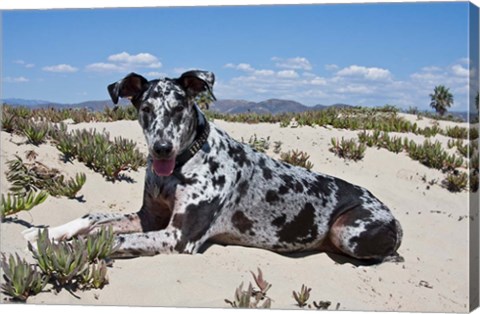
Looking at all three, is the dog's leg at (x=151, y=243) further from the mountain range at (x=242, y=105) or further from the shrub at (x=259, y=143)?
the shrub at (x=259, y=143)

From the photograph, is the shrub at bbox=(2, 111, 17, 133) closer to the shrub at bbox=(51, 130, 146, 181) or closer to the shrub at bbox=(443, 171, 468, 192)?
the shrub at bbox=(51, 130, 146, 181)

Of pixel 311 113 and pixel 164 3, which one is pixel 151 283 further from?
pixel 311 113

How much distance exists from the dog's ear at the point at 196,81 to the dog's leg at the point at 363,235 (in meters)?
1.79

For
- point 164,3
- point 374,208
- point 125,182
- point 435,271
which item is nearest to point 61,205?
point 125,182

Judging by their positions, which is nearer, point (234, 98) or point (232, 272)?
point (232, 272)

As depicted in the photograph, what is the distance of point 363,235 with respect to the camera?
6.06 m

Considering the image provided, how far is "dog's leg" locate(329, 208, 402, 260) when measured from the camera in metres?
6.06

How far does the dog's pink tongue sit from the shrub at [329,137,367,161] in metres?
3.35

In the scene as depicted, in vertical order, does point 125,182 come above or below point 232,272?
above

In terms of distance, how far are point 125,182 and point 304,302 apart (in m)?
2.98

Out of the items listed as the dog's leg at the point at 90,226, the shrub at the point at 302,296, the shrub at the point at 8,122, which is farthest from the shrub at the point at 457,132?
the shrub at the point at 8,122

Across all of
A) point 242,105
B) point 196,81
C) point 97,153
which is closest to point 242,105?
point 242,105

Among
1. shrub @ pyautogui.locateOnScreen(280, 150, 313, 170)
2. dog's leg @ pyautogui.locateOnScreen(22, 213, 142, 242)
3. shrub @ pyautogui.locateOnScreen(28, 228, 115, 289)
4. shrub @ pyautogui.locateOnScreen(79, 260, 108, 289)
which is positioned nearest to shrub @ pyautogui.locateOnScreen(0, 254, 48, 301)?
shrub @ pyautogui.locateOnScreen(28, 228, 115, 289)

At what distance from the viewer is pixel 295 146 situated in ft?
28.7
